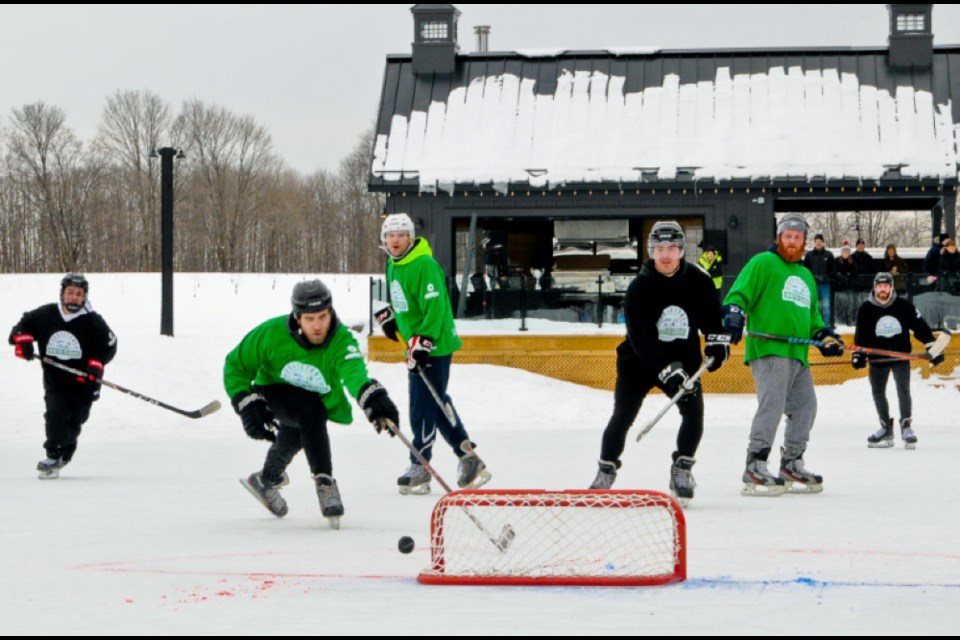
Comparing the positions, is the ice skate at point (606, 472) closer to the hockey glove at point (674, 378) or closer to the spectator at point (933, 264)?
the hockey glove at point (674, 378)

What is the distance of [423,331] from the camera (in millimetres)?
7965

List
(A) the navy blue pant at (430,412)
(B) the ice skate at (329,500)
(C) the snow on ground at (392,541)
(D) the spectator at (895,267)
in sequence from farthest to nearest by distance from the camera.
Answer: (D) the spectator at (895,267)
(A) the navy blue pant at (430,412)
(B) the ice skate at (329,500)
(C) the snow on ground at (392,541)

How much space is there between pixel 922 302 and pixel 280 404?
11.6 m

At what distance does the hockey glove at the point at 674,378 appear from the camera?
7109mm

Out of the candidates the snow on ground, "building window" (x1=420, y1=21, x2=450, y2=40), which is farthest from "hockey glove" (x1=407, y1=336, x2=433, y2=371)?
"building window" (x1=420, y1=21, x2=450, y2=40)

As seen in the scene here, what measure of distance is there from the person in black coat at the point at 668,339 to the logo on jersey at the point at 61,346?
12.3ft

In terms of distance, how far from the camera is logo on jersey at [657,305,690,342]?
7258 mm

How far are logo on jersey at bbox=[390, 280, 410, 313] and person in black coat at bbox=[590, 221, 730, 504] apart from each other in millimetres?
1400

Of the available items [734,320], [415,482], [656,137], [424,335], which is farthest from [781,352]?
[656,137]

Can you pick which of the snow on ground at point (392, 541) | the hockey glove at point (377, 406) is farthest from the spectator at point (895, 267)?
the hockey glove at point (377, 406)

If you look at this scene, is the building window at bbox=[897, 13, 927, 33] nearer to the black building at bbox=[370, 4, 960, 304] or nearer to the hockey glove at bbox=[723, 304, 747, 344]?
the black building at bbox=[370, 4, 960, 304]

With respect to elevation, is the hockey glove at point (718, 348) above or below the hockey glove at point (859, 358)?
above

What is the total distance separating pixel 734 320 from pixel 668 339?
1.70ft

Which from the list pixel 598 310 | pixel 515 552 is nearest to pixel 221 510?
pixel 515 552
